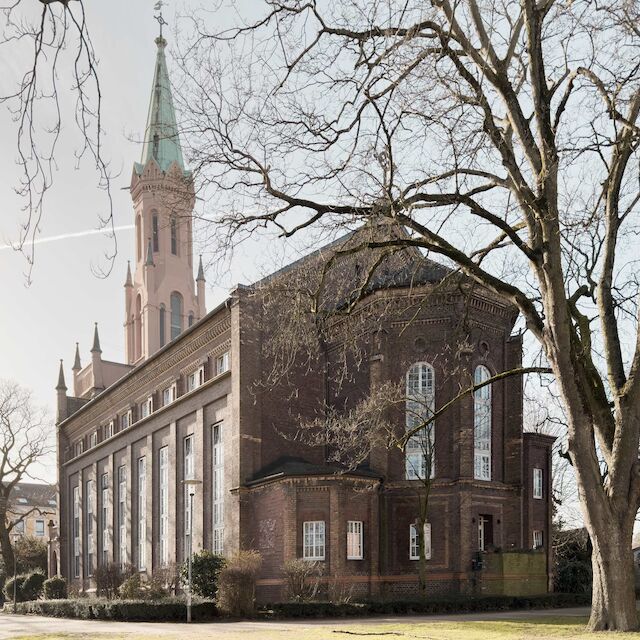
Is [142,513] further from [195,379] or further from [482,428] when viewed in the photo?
[482,428]

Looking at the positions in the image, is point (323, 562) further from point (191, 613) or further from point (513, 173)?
point (513, 173)

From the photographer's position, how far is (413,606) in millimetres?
28781

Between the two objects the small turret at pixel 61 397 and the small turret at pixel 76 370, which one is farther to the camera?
the small turret at pixel 76 370

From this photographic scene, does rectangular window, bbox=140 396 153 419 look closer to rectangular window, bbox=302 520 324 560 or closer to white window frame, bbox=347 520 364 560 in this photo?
rectangular window, bbox=302 520 324 560

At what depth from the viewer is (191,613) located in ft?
88.2

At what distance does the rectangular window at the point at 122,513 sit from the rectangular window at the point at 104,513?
2.23m

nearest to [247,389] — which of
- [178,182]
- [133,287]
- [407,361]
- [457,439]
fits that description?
→ [407,361]

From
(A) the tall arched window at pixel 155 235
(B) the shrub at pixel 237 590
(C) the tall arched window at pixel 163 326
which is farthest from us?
(A) the tall arched window at pixel 155 235

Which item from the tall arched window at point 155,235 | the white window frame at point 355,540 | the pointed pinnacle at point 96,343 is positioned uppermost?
the tall arched window at point 155,235

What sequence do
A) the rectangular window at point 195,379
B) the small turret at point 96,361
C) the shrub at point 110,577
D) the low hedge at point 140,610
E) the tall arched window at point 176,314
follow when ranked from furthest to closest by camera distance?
the tall arched window at point 176,314, the small turret at point 96,361, the shrub at point 110,577, the rectangular window at point 195,379, the low hedge at point 140,610

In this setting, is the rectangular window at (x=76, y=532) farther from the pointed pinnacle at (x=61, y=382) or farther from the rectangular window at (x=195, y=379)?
the rectangular window at (x=195, y=379)

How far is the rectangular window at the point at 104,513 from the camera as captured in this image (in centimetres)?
5353

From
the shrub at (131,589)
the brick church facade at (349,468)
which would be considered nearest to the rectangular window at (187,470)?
the brick church facade at (349,468)

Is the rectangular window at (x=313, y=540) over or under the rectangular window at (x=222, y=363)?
under
